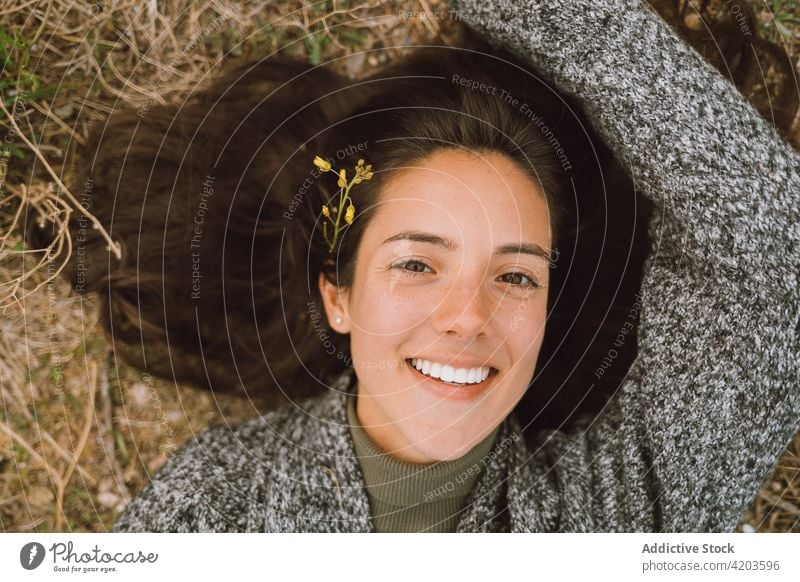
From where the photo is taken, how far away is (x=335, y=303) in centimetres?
67

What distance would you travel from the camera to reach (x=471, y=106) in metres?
0.62

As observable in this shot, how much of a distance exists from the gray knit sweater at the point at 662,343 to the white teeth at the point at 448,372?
0.12 metres

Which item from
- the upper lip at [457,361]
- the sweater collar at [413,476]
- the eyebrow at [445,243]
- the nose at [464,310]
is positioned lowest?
the sweater collar at [413,476]

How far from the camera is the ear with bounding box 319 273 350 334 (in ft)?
2.17

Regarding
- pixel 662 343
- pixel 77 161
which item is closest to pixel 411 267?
pixel 662 343

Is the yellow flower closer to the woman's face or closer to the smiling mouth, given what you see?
the woman's face

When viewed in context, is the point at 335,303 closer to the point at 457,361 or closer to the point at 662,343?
the point at 457,361

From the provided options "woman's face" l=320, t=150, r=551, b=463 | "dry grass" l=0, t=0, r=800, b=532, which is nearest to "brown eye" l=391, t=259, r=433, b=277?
"woman's face" l=320, t=150, r=551, b=463

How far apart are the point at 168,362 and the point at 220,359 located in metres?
0.06

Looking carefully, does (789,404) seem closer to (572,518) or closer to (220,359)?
(572,518)

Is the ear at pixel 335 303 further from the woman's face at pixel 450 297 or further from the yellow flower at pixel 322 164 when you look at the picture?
the yellow flower at pixel 322 164

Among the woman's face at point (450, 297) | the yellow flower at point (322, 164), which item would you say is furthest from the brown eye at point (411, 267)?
the yellow flower at point (322, 164)

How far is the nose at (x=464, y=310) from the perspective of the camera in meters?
0.60

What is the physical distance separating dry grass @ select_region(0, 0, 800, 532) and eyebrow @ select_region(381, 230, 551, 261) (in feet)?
0.74
